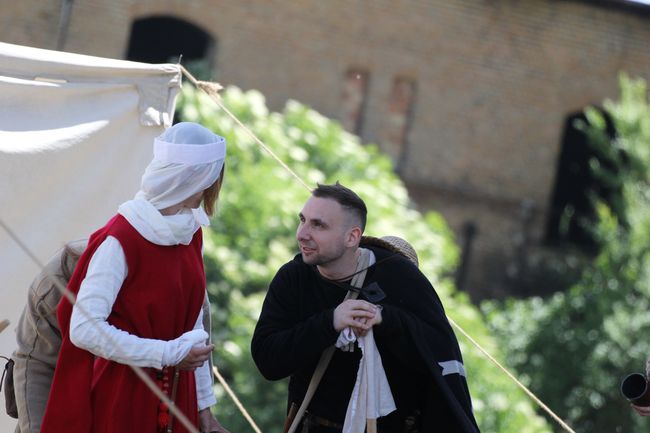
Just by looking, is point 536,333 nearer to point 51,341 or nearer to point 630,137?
point 630,137

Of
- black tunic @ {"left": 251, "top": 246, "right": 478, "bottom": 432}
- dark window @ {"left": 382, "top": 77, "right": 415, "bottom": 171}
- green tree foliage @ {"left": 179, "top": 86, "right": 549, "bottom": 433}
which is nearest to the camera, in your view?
black tunic @ {"left": 251, "top": 246, "right": 478, "bottom": 432}

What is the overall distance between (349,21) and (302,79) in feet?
3.74

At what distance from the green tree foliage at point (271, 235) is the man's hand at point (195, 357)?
7.87 m

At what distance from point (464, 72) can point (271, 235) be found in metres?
8.71

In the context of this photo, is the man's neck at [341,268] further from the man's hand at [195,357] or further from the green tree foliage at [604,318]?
the green tree foliage at [604,318]

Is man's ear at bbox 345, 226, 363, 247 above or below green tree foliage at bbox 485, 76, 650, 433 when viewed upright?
above

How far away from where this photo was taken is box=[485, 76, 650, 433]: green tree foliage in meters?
17.4

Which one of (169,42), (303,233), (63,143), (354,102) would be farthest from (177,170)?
(354,102)

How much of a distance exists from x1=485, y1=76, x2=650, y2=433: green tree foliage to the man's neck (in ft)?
42.3

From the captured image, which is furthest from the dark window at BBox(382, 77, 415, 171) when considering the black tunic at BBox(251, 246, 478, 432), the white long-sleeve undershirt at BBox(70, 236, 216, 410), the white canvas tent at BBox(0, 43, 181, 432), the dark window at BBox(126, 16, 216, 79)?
the white long-sleeve undershirt at BBox(70, 236, 216, 410)

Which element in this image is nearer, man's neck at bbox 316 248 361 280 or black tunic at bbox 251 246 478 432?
black tunic at bbox 251 246 478 432

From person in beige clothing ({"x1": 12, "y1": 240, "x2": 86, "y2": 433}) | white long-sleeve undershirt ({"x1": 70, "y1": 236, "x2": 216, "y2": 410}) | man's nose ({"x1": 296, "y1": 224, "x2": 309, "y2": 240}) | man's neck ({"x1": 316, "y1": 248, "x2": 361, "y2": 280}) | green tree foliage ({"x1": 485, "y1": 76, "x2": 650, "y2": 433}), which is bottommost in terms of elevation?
green tree foliage ({"x1": 485, "y1": 76, "x2": 650, "y2": 433})

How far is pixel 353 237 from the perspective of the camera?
172 inches

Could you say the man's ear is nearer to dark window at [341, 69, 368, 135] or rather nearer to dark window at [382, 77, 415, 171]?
dark window at [341, 69, 368, 135]
